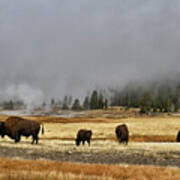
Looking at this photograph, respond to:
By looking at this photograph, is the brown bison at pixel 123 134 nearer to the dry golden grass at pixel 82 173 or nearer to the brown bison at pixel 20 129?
the brown bison at pixel 20 129

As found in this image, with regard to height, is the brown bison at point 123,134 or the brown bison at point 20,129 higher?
the brown bison at point 20,129

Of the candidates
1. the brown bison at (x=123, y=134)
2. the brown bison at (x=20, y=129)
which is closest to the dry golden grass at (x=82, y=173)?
the brown bison at (x=20, y=129)

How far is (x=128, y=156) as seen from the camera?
790 inches

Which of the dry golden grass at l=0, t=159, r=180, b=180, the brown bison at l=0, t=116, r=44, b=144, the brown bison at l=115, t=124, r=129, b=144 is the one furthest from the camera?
the brown bison at l=115, t=124, r=129, b=144

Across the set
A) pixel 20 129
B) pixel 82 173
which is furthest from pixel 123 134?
pixel 82 173

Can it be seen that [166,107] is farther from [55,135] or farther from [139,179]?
[139,179]

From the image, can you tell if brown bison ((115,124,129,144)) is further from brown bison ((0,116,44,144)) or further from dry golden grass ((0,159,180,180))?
dry golden grass ((0,159,180,180))

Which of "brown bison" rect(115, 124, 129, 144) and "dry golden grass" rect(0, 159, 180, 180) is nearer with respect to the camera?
"dry golden grass" rect(0, 159, 180, 180)

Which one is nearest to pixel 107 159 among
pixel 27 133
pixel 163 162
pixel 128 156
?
pixel 128 156

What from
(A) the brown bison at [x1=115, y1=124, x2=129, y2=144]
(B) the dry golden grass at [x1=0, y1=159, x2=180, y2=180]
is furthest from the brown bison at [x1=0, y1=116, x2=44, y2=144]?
(B) the dry golden grass at [x1=0, y1=159, x2=180, y2=180]

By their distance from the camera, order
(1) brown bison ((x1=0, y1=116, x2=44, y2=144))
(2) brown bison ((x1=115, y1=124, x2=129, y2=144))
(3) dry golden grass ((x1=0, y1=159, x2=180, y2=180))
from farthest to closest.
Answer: (2) brown bison ((x1=115, y1=124, x2=129, y2=144))
(1) brown bison ((x1=0, y1=116, x2=44, y2=144))
(3) dry golden grass ((x1=0, y1=159, x2=180, y2=180))

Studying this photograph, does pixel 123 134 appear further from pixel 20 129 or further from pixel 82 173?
pixel 82 173

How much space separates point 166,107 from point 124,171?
13436 cm

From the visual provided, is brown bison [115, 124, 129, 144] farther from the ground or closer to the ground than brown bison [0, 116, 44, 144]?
closer to the ground
